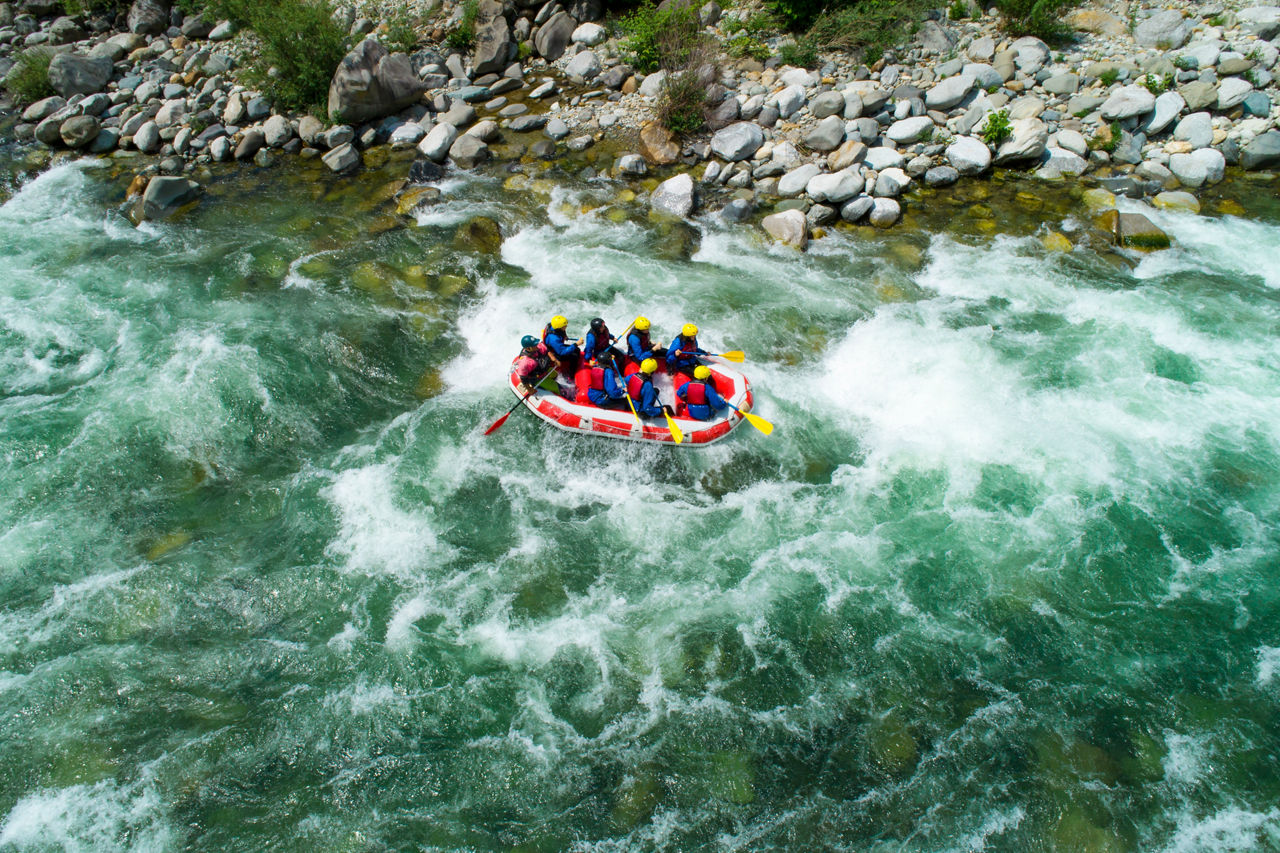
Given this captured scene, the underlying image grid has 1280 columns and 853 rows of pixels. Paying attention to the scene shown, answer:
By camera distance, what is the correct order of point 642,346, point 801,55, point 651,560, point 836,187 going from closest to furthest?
point 651,560 → point 642,346 → point 836,187 → point 801,55

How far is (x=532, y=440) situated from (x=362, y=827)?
13.8ft

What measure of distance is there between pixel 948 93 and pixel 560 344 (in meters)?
9.07

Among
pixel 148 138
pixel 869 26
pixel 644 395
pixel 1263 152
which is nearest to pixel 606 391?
pixel 644 395

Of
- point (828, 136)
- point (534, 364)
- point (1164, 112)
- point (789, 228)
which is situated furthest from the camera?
point (828, 136)

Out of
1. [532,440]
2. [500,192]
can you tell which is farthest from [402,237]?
[532,440]

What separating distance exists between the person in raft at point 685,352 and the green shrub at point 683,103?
20.2ft

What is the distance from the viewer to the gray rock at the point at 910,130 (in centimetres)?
1227

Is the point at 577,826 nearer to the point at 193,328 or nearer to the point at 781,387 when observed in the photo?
the point at 781,387

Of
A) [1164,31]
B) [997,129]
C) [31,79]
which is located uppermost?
[1164,31]

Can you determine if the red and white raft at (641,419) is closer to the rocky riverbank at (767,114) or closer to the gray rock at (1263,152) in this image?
the rocky riverbank at (767,114)

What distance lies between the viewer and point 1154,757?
573 cm

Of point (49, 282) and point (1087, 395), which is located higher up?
point (49, 282)

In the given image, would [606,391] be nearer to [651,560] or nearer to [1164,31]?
[651,560]

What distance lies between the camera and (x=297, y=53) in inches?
535
